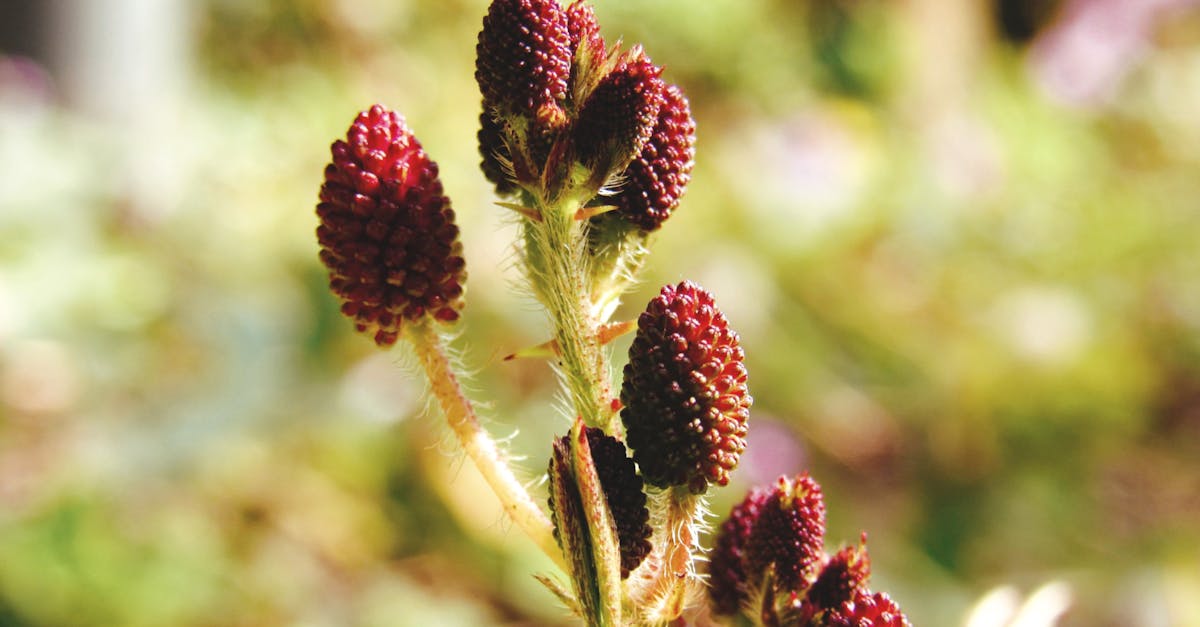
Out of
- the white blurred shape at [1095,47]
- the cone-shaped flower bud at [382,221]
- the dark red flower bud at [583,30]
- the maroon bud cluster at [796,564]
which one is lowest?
the maroon bud cluster at [796,564]

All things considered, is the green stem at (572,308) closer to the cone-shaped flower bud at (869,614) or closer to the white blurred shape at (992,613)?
the cone-shaped flower bud at (869,614)

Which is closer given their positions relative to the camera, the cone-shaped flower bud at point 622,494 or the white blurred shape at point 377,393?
the cone-shaped flower bud at point 622,494

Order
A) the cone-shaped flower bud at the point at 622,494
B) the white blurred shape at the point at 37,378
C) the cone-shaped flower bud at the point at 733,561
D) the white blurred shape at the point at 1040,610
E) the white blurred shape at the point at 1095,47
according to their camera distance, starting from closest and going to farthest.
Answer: the cone-shaped flower bud at the point at 622,494, the cone-shaped flower bud at the point at 733,561, the white blurred shape at the point at 1040,610, the white blurred shape at the point at 37,378, the white blurred shape at the point at 1095,47

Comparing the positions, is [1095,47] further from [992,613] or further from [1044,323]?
[992,613]

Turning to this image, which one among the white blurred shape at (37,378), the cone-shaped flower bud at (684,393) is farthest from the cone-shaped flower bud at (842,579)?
the white blurred shape at (37,378)

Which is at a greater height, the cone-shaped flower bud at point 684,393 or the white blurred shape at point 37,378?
the white blurred shape at point 37,378

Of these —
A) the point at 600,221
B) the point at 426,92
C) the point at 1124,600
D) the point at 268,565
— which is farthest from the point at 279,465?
the point at 426,92

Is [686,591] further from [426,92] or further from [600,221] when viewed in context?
[426,92]
